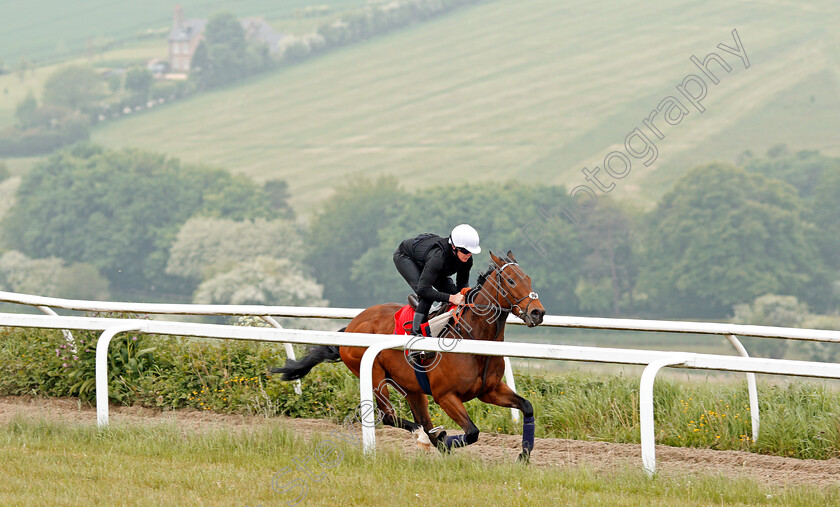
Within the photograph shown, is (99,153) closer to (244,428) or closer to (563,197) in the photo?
(563,197)

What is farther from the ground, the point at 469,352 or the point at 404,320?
the point at 404,320

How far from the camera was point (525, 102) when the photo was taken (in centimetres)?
10194

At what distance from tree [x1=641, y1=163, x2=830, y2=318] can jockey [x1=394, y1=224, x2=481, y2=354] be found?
75732 millimetres

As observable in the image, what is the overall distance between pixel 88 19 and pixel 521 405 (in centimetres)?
13482

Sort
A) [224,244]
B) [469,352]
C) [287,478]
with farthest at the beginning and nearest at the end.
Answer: [224,244], [469,352], [287,478]

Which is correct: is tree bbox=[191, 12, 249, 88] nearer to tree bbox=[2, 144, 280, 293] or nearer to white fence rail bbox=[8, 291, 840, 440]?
tree bbox=[2, 144, 280, 293]

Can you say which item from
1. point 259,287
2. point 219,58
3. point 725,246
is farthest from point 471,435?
point 219,58

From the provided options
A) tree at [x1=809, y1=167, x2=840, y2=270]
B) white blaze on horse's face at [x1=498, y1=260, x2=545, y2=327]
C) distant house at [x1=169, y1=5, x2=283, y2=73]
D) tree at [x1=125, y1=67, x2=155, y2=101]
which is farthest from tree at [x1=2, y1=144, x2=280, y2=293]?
white blaze on horse's face at [x1=498, y1=260, x2=545, y2=327]

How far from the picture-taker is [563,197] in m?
87.0

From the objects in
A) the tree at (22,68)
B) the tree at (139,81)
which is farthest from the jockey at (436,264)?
the tree at (22,68)

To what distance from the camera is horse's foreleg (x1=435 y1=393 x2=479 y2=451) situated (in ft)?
18.6

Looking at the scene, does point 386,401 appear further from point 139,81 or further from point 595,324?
point 139,81

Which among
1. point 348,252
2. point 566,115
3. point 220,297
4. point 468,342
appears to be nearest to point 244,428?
point 468,342

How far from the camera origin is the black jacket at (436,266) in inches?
235
